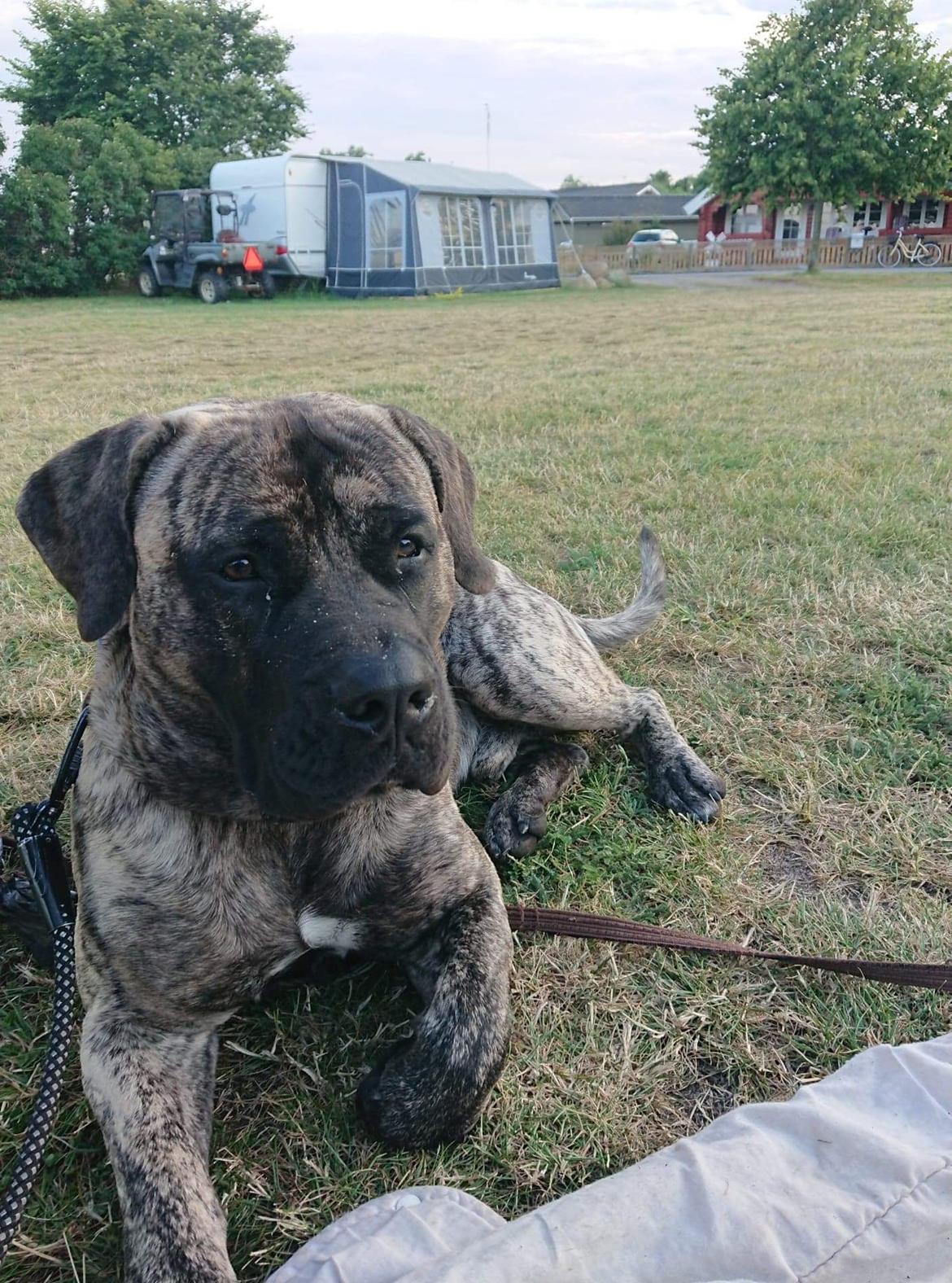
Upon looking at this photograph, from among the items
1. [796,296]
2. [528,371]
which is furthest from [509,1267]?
[796,296]

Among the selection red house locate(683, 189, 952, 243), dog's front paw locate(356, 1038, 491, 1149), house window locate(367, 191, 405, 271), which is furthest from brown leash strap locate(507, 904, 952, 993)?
red house locate(683, 189, 952, 243)

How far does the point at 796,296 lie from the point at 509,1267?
20607 mm

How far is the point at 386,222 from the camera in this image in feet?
76.6

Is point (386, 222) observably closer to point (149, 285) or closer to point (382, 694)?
point (149, 285)

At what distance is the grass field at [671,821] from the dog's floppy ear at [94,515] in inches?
37.9

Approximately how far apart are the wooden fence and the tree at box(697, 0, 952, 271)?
1.84 meters

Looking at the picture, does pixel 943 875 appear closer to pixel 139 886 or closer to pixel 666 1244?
pixel 666 1244

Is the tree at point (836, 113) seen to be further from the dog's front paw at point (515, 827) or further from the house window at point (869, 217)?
the dog's front paw at point (515, 827)

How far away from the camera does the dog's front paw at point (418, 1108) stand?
1.82 metres

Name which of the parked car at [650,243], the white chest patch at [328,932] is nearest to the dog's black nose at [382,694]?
the white chest patch at [328,932]

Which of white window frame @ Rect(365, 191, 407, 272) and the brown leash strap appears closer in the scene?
the brown leash strap

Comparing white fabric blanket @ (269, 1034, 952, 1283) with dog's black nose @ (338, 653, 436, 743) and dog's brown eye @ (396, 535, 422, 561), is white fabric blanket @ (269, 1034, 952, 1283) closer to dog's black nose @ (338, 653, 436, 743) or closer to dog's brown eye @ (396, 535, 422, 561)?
dog's black nose @ (338, 653, 436, 743)

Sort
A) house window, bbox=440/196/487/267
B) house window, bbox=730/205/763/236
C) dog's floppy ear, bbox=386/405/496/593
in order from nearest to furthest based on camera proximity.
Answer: dog's floppy ear, bbox=386/405/496/593
house window, bbox=440/196/487/267
house window, bbox=730/205/763/236

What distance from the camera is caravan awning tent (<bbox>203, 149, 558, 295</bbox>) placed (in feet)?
76.0
